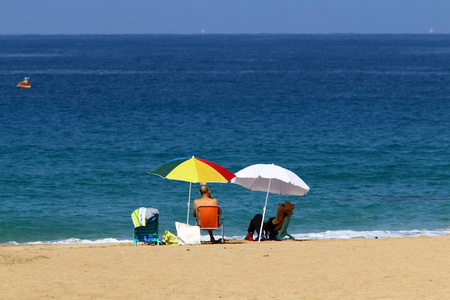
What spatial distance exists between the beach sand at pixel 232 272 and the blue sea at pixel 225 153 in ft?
16.1

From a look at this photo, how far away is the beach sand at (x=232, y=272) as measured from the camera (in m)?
8.98

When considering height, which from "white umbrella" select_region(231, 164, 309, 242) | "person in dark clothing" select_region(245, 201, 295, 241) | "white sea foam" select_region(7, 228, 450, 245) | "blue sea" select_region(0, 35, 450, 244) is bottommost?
"blue sea" select_region(0, 35, 450, 244)

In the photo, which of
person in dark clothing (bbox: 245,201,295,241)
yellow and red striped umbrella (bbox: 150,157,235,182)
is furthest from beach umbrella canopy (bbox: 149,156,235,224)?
person in dark clothing (bbox: 245,201,295,241)

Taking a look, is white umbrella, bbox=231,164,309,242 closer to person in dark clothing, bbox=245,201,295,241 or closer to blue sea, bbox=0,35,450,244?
person in dark clothing, bbox=245,201,295,241

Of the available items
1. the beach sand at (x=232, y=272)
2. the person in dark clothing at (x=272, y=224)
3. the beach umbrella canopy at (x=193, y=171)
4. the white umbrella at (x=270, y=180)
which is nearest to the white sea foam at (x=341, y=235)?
the person in dark clothing at (x=272, y=224)

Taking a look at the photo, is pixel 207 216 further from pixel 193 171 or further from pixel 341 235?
pixel 341 235

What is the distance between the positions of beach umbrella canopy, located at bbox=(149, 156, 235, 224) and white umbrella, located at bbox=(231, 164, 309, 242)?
1.51ft

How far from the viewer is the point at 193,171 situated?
40.5 feet

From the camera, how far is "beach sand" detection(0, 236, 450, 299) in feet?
29.5

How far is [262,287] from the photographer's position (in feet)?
30.5

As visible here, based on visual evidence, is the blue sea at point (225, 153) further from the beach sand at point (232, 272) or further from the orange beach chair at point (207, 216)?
the beach sand at point (232, 272)

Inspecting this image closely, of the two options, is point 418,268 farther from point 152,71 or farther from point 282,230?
point 152,71

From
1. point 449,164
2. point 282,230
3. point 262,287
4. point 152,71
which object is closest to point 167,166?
point 282,230

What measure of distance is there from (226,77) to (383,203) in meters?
57.3
